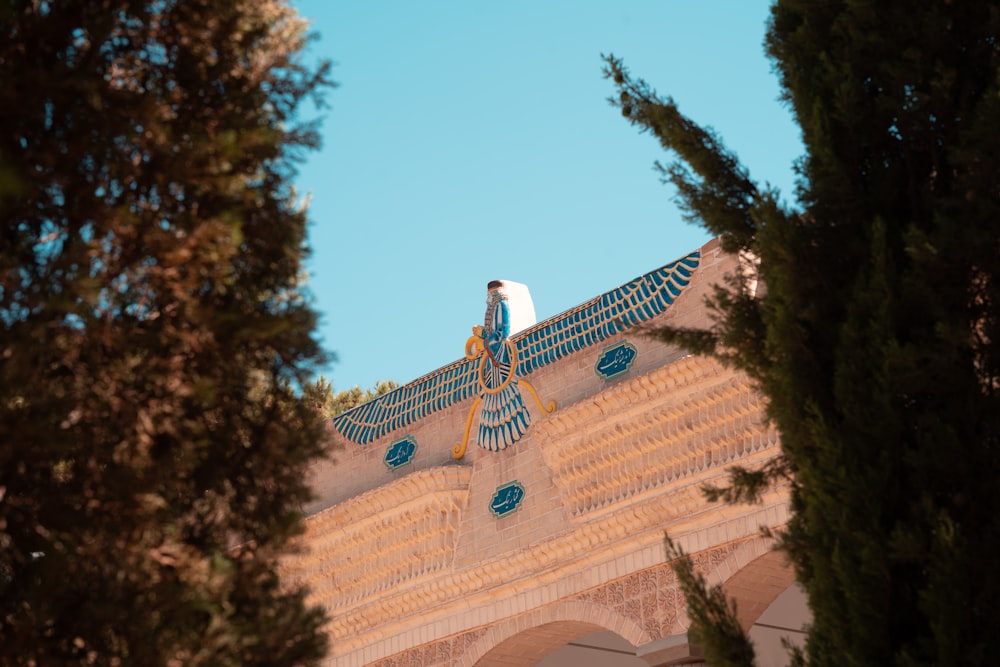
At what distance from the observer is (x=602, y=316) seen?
400 inches

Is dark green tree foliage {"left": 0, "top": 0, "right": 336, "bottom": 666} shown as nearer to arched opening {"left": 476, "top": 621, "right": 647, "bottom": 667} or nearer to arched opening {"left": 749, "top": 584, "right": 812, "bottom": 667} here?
arched opening {"left": 476, "top": 621, "right": 647, "bottom": 667}

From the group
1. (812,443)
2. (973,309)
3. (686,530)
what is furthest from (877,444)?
(686,530)

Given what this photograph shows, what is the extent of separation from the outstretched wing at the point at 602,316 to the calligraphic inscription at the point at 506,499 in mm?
889

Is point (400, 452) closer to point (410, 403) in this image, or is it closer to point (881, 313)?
point (410, 403)

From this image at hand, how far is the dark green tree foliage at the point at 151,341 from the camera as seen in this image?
362 cm

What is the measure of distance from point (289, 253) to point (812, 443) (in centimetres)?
209

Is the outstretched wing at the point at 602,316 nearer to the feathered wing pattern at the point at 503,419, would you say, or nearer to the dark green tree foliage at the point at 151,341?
the feathered wing pattern at the point at 503,419

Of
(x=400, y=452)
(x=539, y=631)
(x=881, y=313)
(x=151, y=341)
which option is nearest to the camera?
(x=151, y=341)

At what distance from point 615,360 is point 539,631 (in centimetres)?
215

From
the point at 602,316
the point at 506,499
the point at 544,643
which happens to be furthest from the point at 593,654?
the point at 602,316

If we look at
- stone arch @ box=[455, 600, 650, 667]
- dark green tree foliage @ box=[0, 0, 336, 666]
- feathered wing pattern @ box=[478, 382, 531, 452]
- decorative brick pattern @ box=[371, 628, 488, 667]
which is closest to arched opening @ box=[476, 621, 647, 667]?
stone arch @ box=[455, 600, 650, 667]

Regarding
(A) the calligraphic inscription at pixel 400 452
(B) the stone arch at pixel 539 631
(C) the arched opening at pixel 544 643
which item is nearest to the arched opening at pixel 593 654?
(C) the arched opening at pixel 544 643

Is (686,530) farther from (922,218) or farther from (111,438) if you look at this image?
(111,438)

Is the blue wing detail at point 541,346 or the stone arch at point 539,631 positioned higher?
the blue wing detail at point 541,346
